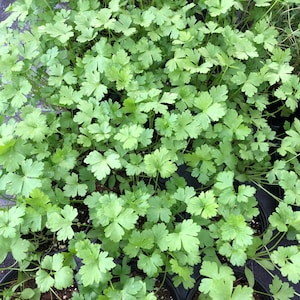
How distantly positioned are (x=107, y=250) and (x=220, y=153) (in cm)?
54

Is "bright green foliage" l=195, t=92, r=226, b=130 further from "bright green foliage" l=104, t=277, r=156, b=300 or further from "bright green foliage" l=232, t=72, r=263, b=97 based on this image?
"bright green foliage" l=104, t=277, r=156, b=300

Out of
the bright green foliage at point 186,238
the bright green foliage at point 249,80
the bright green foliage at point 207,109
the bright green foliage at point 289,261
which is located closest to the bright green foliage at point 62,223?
the bright green foliage at point 186,238

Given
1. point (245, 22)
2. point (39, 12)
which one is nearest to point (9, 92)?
point (39, 12)

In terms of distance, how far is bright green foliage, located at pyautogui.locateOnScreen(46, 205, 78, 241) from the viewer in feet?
4.08

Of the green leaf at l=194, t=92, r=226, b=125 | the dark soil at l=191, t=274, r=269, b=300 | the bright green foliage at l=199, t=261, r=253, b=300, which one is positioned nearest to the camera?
the bright green foliage at l=199, t=261, r=253, b=300

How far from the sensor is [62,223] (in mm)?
1255

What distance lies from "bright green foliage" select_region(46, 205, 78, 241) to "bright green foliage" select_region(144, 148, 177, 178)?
291mm

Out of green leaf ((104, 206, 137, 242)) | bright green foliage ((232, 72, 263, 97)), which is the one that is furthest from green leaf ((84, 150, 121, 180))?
bright green foliage ((232, 72, 263, 97))

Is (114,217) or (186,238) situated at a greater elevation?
(114,217)

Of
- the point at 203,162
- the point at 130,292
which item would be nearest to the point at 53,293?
the point at 130,292

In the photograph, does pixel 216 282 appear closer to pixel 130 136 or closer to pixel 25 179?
pixel 130 136

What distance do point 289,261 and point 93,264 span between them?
65 cm

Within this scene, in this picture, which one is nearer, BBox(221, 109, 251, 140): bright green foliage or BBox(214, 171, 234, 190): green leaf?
BBox(214, 171, 234, 190): green leaf

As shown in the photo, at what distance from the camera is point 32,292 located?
136 centimetres
